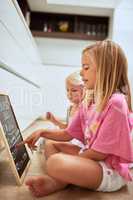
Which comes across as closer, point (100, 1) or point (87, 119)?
point (87, 119)

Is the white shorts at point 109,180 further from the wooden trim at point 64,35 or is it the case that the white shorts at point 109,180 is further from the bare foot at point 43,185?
the wooden trim at point 64,35

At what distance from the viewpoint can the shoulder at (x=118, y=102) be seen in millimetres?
886

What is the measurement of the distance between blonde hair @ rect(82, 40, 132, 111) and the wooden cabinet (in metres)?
3.02

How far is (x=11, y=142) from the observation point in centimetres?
96

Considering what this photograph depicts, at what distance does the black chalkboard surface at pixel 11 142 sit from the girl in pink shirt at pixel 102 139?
0.20ft

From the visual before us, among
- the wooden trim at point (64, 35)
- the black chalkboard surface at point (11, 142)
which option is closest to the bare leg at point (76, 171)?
the black chalkboard surface at point (11, 142)

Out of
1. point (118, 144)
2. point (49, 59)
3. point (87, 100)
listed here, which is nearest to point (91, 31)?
point (49, 59)

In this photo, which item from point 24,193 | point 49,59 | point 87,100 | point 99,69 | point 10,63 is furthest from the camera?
point 49,59

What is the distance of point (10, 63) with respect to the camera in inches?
59.1

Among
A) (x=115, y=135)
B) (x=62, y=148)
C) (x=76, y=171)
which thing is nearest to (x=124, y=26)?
(x=62, y=148)

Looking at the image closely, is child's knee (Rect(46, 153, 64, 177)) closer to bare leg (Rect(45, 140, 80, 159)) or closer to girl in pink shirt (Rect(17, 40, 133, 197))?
girl in pink shirt (Rect(17, 40, 133, 197))

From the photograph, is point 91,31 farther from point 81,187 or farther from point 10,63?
point 81,187

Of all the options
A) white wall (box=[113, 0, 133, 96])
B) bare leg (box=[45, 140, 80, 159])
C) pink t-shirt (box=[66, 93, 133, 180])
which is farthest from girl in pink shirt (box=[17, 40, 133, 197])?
white wall (box=[113, 0, 133, 96])

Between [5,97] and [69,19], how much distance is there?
3136 mm
